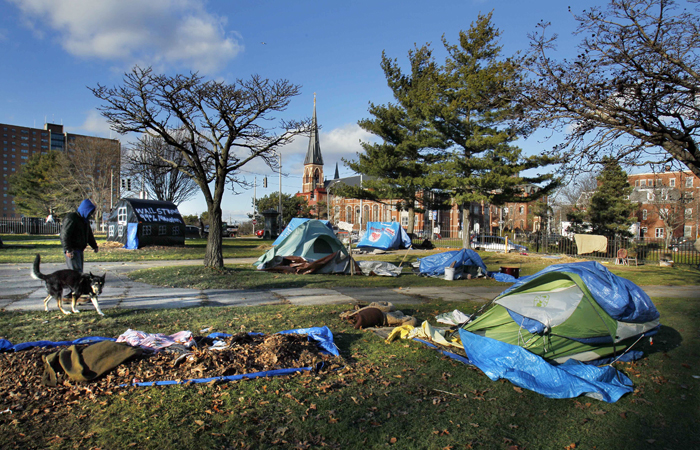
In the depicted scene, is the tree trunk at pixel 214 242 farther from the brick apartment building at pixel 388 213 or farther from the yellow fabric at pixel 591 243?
the brick apartment building at pixel 388 213

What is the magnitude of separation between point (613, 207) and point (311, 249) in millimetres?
27496

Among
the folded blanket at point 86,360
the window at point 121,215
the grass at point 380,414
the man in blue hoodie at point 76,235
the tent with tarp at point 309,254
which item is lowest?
the grass at point 380,414

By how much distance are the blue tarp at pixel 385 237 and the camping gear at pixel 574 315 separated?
23288 millimetres

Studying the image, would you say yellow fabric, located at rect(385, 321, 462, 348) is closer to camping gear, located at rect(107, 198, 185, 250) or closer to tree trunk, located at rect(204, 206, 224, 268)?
tree trunk, located at rect(204, 206, 224, 268)

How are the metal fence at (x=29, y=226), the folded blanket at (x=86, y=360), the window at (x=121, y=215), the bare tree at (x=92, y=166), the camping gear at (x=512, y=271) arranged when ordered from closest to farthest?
1. the folded blanket at (x=86, y=360)
2. the camping gear at (x=512, y=271)
3. the window at (x=121, y=215)
4. the bare tree at (x=92, y=166)
5. the metal fence at (x=29, y=226)

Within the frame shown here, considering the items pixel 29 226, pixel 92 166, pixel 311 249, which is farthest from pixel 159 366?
pixel 29 226

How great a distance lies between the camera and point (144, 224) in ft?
84.7

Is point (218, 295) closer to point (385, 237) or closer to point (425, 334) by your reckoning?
point (425, 334)

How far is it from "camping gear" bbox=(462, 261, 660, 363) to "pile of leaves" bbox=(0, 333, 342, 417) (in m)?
2.32

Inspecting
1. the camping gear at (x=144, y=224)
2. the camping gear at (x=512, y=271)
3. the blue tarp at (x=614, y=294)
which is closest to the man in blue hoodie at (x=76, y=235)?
the blue tarp at (x=614, y=294)

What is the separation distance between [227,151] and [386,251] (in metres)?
17.2

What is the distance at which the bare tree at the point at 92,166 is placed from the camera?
4259 cm

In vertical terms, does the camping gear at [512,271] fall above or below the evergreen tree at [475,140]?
below

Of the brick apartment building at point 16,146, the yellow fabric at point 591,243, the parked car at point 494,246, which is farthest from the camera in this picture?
the brick apartment building at point 16,146
